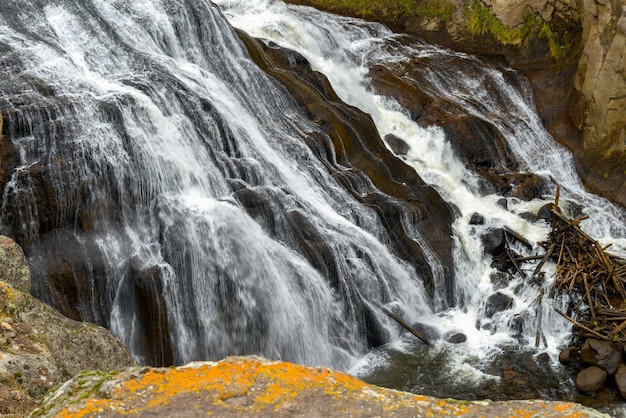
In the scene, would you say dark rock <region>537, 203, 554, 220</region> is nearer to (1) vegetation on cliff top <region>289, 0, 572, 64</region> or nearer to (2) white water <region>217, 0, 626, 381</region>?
(2) white water <region>217, 0, 626, 381</region>

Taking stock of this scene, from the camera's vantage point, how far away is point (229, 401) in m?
5.22

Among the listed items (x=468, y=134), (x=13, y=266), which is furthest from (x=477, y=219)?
(x=13, y=266)

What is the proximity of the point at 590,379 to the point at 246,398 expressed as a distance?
329 inches

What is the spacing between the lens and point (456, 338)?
12992 millimetres

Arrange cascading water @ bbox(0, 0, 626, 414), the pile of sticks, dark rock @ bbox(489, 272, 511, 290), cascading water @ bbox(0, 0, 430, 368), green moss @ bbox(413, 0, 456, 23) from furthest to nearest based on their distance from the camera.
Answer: green moss @ bbox(413, 0, 456, 23)
dark rock @ bbox(489, 272, 511, 290)
the pile of sticks
cascading water @ bbox(0, 0, 626, 414)
cascading water @ bbox(0, 0, 430, 368)

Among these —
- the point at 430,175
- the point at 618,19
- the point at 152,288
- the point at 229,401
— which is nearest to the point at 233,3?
the point at 430,175

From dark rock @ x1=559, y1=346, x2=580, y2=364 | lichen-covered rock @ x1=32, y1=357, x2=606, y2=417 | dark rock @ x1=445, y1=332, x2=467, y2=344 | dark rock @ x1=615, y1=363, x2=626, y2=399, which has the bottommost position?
dark rock @ x1=615, y1=363, x2=626, y2=399

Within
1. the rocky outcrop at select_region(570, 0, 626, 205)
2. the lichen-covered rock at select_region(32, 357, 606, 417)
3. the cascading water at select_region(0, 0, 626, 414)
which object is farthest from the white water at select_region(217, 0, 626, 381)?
the lichen-covered rock at select_region(32, 357, 606, 417)

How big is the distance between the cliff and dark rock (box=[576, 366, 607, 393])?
715 cm

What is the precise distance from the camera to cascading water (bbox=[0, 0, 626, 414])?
11.3 meters

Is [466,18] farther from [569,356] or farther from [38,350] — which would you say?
[38,350]

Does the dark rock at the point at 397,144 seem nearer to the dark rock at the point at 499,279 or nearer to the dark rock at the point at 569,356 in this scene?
the dark rock at the point at 499,279

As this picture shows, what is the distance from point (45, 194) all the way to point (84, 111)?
7.31 ft

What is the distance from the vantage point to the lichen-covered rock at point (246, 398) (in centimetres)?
509
